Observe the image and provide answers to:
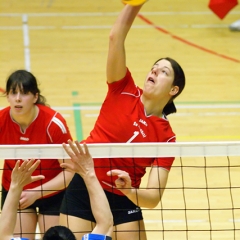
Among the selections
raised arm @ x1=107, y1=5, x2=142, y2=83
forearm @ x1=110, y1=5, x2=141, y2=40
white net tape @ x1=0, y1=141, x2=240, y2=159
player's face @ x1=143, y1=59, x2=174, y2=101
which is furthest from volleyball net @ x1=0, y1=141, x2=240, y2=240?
forearm @ x1=110, y1=5, x2=141, y2=40

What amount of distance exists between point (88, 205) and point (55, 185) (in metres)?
0.49

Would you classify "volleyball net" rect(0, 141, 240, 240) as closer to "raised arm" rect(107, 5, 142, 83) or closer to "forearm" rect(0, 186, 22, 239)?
"raised arm" rect(107, 5, 142, 83)

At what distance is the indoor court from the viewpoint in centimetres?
757

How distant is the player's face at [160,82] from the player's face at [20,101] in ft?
3.14

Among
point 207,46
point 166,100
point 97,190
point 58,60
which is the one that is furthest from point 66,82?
point 97,190

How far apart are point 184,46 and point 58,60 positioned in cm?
224

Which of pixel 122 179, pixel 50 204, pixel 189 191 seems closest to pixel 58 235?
pixel 122 179

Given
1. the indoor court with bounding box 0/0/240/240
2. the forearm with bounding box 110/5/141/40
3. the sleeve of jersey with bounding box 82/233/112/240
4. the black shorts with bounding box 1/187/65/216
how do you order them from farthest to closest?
the indoor court with bounding box 0/0/240/240 → the black shorts with bounding box 1/187/65/216 → the forearm with bounding box 110/5/141/40 → the sleeve of jersey with bounding box 82/233/112/240

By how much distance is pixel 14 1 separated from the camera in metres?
12.6

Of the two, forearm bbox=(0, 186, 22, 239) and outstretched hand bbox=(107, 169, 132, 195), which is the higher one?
outstretched hand bbox=(107, 169, 132, 195)

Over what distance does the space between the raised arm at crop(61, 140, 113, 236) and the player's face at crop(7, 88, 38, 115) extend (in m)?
1.17

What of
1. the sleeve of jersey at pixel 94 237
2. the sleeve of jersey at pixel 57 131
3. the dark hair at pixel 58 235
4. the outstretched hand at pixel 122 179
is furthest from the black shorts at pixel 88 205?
the dark hair at pixel 58 235

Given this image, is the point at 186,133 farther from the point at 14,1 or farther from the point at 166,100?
the point at 14,1

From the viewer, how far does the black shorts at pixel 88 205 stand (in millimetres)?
4832
